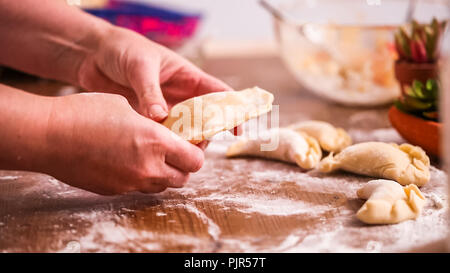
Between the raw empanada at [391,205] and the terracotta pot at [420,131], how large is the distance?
27 cm

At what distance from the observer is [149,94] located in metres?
1.11

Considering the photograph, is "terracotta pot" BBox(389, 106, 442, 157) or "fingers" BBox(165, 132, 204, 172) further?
"terracotta pot" BBox(389, 106, 442, 157)

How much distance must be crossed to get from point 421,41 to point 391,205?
29.3 inches

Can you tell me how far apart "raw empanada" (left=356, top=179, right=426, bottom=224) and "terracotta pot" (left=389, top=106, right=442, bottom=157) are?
0.27m

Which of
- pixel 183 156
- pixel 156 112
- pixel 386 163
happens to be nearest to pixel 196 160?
pixel 183 156

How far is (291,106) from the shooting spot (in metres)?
1.79

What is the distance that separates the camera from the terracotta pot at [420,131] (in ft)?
4.06

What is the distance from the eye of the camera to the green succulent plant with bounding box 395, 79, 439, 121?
1.25 m

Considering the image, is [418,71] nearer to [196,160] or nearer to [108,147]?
[196,160]

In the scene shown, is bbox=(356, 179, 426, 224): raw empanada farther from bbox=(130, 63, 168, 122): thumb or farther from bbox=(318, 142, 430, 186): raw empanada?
bbox=(130, 63, 168, 122): thumb

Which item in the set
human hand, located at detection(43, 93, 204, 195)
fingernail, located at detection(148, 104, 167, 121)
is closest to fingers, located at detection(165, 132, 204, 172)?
human hand, located at detection(43, 93, 204, 195)

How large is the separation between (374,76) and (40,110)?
1.16 m
